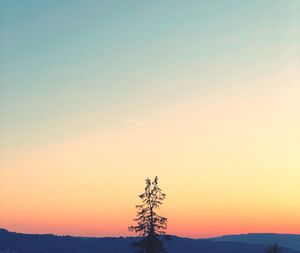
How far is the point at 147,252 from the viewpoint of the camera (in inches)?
1955

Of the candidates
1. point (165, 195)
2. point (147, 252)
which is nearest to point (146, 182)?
point (165, 195)

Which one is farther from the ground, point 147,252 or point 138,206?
point 138,206

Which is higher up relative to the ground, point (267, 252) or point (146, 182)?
point (146, 182)

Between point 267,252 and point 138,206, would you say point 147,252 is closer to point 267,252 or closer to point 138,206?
point 138,206

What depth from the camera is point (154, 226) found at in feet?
160

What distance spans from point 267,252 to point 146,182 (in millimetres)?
Answer: 24572

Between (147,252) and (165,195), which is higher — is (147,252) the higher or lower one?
the lower one

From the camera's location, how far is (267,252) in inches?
2501

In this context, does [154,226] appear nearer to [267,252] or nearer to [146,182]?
[146,182]

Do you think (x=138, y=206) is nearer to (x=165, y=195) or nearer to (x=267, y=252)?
(x=165, y=195)

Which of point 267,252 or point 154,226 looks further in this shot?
point 267,252

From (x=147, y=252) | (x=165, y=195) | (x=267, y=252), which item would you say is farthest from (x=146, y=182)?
(x=267, y=252)

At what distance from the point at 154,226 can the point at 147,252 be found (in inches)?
118

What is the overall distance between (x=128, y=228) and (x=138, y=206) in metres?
2.39
